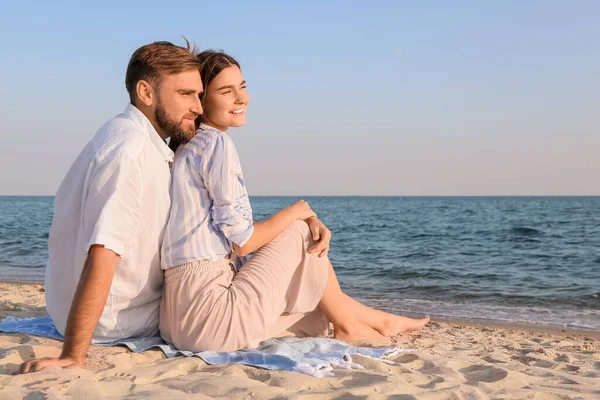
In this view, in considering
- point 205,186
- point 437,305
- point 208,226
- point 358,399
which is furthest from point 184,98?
point 437,305

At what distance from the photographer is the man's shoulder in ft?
8.96

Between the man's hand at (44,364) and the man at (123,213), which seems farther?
the man at (123,213)

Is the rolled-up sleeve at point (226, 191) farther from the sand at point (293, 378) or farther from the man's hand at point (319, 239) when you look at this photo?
A: the sand at point (293, 378)

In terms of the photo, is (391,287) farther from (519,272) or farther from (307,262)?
(307,262)

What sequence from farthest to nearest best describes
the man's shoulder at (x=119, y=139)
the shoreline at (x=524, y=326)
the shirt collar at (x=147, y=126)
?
1. the shoreline at (x=524, y=326)
2. the shirt collar at (x=147, y=126)
3. the man's shoulder at (x=119, y=139)

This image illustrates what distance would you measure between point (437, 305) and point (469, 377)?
4.04 metres

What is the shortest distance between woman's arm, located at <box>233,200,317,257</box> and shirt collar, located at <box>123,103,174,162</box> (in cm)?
60

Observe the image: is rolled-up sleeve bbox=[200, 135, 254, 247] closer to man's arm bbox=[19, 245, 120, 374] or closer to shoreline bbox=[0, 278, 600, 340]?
man's arm bbox=[19, 245, 120, 374]

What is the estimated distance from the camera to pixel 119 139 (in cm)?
278

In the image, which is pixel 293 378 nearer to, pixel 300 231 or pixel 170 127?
pixel 300 231

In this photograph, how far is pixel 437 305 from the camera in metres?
7.15

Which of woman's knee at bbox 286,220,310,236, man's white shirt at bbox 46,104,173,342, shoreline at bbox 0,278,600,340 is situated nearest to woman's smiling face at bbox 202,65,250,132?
man's white shirt at bbox 46,104,173,342

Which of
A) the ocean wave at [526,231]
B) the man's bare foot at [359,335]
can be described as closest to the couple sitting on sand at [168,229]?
the man's bare foot at [359,335]

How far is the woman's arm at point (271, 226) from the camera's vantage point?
123 inches
